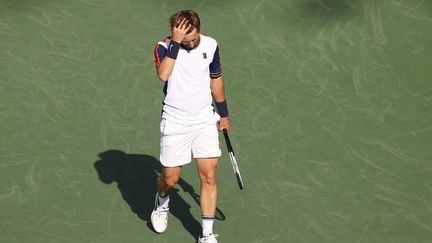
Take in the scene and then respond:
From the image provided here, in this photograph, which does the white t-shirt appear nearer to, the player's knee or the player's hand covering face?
the player's hand covering face

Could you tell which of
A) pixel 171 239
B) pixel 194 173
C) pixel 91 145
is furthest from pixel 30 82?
pixel 171 239

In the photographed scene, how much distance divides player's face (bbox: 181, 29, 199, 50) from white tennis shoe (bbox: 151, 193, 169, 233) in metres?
1.73

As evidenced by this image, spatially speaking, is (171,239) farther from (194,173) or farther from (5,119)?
(5,119)

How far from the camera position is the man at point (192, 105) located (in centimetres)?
851

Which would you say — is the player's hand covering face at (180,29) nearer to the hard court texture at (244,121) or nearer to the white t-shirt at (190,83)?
the white t-shirt at (190,83)

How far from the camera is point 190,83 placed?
867 centimetres

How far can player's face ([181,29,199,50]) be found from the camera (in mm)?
8445

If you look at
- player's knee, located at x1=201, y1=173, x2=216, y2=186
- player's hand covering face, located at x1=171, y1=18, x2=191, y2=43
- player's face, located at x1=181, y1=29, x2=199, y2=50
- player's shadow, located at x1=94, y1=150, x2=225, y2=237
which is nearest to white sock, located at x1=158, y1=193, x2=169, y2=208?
player's shadow, located at x1=94, y1=150, x2=225, y2=237

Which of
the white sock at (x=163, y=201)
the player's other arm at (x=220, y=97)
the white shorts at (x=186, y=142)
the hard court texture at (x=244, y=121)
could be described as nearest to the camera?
the white shorts at (x=186, y=142)

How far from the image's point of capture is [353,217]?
9742 mm

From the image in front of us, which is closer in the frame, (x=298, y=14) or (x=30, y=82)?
(x=30, y=82)

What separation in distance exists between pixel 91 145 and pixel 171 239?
199 cm

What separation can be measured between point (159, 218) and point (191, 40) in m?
2.02

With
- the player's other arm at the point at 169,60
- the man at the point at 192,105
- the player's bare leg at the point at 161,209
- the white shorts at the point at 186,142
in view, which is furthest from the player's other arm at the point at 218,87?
the player's bare leg at the point at 161,209
